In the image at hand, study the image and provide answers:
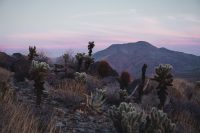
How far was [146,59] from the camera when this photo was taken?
12744 cm

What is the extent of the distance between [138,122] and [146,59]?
120m

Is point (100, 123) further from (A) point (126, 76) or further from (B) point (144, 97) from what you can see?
(A) point (126, 76)

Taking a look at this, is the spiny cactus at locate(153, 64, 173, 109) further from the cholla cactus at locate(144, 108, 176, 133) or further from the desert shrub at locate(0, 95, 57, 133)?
the desert shrub at locate(0, 95, 57, 133)

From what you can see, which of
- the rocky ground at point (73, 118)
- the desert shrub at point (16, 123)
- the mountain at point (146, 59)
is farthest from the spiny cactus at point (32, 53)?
the mountain at point (146, 59)

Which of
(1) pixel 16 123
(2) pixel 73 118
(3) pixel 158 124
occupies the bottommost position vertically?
(2) pixel 73 118

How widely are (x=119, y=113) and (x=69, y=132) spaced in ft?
4.51

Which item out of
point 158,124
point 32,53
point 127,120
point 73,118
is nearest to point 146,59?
point 32,53

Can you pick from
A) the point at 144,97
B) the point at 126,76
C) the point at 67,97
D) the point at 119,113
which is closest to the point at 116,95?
the point at 144,97

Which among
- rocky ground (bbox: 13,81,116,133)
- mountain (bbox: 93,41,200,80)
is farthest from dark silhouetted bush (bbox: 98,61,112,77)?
mountain (bbox: 93,41,200,80)

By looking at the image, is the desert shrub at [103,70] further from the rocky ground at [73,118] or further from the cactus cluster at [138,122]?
the cactus cluster at [138,122]

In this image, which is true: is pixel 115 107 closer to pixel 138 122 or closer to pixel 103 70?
pixel 138 122

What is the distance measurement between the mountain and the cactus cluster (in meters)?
93.4

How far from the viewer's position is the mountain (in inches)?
4487

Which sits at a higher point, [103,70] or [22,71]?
[22,71]
